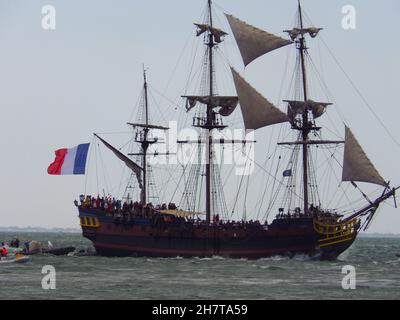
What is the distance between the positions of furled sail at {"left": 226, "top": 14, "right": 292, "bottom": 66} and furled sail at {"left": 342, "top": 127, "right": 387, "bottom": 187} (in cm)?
1166

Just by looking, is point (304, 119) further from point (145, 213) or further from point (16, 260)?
point (16, 260)

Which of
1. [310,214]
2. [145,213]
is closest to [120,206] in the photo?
[145,213]

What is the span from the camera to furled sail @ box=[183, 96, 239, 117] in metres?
80.8

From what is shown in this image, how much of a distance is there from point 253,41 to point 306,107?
7.79 m

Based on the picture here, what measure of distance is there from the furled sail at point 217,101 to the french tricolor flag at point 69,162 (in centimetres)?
1086

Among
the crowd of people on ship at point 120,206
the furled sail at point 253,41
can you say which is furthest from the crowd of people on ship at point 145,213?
the furled sail at point 253,41

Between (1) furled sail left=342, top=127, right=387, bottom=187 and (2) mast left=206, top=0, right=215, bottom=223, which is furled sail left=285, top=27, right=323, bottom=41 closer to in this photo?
(2) mast left=206, top=0, right=215, bottom=223

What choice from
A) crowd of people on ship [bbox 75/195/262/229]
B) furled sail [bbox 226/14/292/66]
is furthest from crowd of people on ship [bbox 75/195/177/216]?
furled sail [bbox 226/14/292/66]

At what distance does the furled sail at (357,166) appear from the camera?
73938 millimetres

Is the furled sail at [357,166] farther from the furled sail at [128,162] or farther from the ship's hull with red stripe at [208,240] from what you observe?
the furled sail at [128,162]

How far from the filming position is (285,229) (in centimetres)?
7419

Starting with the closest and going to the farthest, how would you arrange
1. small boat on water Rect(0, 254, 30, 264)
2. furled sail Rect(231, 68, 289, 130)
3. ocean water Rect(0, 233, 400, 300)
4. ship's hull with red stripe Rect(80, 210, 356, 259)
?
1. ocean water Rect(0, 233, 400, 300)
2. small boat on water Rect(0, 254, 30, 264)
3. ship's hull with red stripe Rect(80, 210, 356, 259)
4. furled sail Rect(231, 68, 289, 130)

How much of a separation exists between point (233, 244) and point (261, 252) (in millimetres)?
2540
